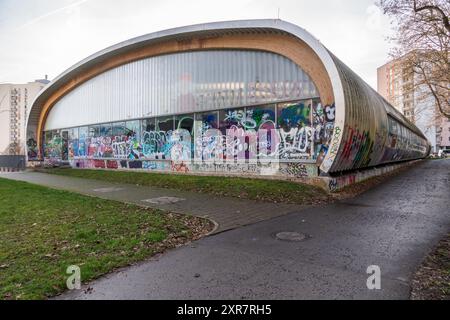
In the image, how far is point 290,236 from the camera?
20.0 feet

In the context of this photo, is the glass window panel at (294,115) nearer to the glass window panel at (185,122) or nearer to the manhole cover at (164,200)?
the glass window panel at (185,122)

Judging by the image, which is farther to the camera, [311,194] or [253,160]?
[253,160]

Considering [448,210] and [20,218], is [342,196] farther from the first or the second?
[20,218]

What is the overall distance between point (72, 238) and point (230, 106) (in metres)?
11.4

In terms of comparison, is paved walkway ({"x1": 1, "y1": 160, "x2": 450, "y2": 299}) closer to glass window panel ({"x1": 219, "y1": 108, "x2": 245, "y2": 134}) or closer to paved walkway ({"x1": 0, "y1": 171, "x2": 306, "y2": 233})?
paved walkway ({"x1": 0, "y1": 171, "x2": 306, "y2": 233})

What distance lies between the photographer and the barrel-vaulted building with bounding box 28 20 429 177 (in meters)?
12.9

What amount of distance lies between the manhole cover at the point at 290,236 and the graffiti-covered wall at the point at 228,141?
7.01 m

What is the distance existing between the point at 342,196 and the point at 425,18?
29.0 ft

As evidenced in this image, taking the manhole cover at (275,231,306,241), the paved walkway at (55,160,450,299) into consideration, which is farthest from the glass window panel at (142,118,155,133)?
the manhole cover at (275,231,306,241)

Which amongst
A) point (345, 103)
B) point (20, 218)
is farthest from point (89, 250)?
point (345, 103)

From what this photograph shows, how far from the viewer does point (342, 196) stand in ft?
37.7

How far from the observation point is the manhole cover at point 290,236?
5884 millimetres

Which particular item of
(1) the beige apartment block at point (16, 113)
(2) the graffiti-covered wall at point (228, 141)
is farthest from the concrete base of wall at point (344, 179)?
(1) the beige apartment block at point (16, 113)

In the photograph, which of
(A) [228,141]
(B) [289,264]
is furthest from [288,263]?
(A) [228,141]
